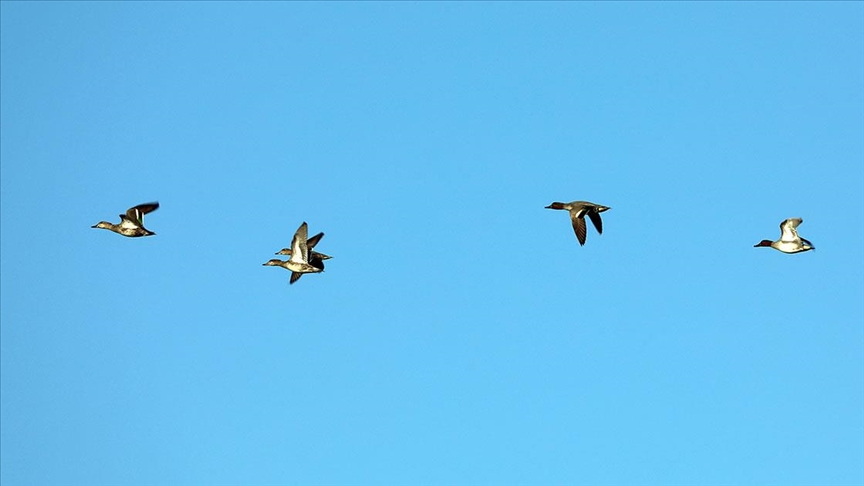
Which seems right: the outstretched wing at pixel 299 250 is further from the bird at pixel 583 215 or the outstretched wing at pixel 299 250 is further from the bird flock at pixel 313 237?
the bird at pixel 583 215

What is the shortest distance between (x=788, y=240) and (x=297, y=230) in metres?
20.7

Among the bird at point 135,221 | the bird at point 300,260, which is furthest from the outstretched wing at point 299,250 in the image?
the bird at point 135,221

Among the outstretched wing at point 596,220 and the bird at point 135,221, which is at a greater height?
the outstretched wing at point 596,220

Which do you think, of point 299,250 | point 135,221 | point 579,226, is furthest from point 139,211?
point 579,226

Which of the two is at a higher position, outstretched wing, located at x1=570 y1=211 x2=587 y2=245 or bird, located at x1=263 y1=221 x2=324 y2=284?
outstretched wing, located at x1=570 y1=211 x2=587 y2=245

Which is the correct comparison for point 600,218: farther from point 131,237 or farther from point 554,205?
point 131,237

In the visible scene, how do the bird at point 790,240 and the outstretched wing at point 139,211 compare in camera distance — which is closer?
the outstretched wing at point 139,211

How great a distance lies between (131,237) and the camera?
4769cm

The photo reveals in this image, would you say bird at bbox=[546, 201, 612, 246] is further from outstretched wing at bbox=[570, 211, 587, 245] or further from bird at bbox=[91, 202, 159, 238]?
bird at bbox=[91, 202, 159, 238]

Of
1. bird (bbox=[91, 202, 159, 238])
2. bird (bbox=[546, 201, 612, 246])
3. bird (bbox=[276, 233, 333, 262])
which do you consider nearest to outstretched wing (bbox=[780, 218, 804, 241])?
bird (bbox=[546, 201, 612, 246])

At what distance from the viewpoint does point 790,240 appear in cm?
5044

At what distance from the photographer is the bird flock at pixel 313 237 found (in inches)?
1869

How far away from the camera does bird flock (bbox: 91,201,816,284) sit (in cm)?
4747

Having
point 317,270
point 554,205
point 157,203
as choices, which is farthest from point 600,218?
point 157,203
